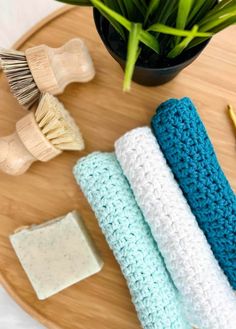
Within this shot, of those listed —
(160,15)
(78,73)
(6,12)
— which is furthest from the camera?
(6,12)

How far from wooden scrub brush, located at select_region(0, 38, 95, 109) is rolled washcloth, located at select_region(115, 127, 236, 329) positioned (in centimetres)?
11

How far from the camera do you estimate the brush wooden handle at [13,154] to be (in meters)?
0.57

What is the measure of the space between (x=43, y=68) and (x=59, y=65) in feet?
0.08

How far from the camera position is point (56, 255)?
577 millimetres

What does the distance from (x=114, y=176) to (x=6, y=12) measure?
0.35 metres

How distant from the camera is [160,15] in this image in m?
0.48

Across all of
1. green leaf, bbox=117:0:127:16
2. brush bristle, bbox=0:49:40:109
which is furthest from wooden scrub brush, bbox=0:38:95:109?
green leaf, bbox=117:0:127:16

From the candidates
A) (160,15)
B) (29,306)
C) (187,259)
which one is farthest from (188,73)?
(29,306)

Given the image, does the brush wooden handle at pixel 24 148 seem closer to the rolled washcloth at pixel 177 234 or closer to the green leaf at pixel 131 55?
the rolled washcloth at pixel 177 234

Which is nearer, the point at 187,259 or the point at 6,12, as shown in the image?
the point at 187,259

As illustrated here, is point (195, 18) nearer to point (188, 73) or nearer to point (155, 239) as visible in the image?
point (188, 73)

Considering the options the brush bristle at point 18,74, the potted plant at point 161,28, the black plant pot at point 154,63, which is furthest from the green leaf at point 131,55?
the brush bristle at point 18,74

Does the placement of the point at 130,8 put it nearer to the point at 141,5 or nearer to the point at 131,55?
the point at 141,5

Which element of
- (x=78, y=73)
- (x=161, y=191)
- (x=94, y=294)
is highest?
(x=78, y=73)
